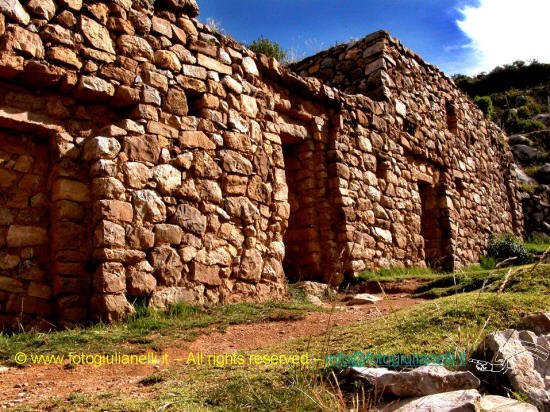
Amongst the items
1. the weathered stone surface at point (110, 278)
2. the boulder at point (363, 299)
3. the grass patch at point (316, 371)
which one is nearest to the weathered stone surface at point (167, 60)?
the weathered stone surface at point (110, 278)

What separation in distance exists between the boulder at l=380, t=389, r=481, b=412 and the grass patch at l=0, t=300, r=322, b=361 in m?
2.19

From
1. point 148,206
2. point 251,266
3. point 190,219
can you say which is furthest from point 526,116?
point 148,206

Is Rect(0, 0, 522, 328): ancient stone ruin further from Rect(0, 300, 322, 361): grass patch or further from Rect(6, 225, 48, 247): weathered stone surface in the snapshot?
Rect(0, 300, 322, 361): grass patch

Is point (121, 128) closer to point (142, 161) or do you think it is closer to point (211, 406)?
point (142, 161)

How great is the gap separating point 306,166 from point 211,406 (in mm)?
5378

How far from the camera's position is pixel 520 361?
2373 mm

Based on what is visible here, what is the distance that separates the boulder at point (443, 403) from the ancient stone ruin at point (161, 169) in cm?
182

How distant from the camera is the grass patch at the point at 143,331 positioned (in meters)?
3.67

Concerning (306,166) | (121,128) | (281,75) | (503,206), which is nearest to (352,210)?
(306,166)

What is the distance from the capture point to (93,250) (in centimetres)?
442

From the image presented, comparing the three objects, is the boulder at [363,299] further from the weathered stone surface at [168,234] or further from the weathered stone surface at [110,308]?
the weathered stone surface at [110,308]

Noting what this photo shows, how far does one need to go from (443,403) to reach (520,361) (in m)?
0.58

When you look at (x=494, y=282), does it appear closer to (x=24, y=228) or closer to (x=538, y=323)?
(x=538, y=323)

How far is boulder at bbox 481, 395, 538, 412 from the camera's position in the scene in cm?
203
